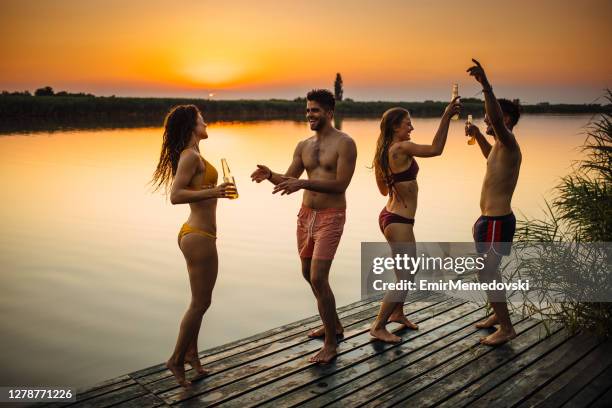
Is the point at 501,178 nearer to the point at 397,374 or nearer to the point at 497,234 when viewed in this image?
the point at 497,234

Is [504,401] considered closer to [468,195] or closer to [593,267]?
[593,267]

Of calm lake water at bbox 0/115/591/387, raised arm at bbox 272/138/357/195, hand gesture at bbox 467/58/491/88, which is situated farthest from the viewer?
calm lake water at bbox 0/115/591/387

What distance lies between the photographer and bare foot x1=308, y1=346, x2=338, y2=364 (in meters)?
3.97

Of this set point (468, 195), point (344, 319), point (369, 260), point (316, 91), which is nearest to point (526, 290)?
point (344, 319)

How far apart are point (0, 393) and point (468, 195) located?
13.9 m

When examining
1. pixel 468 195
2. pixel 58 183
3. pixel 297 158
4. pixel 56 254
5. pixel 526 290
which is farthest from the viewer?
pixel 58 183

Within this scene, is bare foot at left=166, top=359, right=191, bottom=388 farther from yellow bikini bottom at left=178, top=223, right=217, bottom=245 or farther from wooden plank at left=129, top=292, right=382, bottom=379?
yellow bikini bottom at left=178, top=223, right=217, bottom=245

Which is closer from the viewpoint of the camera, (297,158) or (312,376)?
(312,376)

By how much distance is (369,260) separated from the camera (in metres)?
8.83

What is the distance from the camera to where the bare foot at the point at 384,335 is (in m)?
4.33

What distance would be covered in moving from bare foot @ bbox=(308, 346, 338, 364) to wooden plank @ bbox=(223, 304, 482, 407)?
62mm

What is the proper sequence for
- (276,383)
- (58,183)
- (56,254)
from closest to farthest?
(276,383) < (56,254) < (58,183)

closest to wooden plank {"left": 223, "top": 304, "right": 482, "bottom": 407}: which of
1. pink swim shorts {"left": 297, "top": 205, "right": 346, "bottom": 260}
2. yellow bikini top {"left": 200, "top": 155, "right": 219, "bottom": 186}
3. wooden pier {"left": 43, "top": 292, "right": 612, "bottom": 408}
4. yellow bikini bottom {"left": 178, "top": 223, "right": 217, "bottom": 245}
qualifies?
wooden pier {"left": 43, "top": 292, "right": 612, "bottom": 408}

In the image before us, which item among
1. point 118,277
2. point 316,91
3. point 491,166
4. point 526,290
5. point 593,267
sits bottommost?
point 118,277
